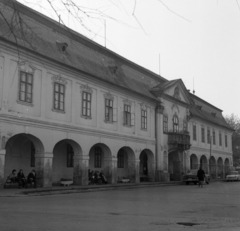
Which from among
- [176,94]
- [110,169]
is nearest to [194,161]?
[176,94]

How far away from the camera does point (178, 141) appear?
3903 cm

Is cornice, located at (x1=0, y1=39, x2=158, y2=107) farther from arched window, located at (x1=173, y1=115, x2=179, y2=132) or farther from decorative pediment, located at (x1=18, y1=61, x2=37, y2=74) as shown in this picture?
arched window, located at (x1=173, y1=115, x2=179, y2=132)

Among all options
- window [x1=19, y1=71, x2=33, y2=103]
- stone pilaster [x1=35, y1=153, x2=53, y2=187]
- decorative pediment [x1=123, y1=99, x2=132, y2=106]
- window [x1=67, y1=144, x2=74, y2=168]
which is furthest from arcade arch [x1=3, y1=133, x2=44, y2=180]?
decorative pediment [x1=123, y1=99, x2=132, y2=106]

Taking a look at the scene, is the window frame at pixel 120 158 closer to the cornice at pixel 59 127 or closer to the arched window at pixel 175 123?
the cornice at pixel 59 127

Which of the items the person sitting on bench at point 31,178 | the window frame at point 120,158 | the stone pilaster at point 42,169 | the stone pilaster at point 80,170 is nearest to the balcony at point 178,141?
the window frame at point 120,158

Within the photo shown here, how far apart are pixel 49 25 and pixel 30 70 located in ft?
15.1

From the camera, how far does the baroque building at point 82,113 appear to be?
890 inches

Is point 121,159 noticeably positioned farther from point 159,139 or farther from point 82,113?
point 82,113

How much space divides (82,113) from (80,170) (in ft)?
13.4

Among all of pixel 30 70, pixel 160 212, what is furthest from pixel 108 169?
pixel 160 212

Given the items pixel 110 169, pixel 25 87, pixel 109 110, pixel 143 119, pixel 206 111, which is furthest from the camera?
pixel 206 111

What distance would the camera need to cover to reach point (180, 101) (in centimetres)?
4206

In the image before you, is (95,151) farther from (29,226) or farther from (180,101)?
(29,226)

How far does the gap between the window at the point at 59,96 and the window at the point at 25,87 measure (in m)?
2.33
